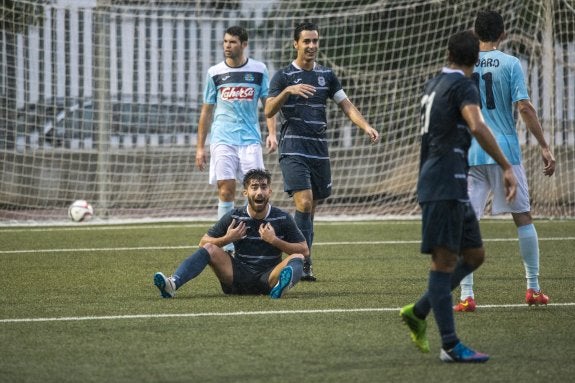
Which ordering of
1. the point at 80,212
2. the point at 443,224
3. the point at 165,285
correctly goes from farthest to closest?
the point at 80,212, the point at 165,285, the point at 443,224

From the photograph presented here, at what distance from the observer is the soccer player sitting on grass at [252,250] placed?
8.25 m

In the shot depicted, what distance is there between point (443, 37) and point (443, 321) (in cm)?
1212

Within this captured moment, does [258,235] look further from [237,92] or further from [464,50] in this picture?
[464,50]

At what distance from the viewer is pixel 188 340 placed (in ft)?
21.3

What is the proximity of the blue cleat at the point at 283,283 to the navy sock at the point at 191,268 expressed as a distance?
0.54 metres

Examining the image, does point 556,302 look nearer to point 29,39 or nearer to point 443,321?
point 443,321

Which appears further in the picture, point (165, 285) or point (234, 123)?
point (234, 123)

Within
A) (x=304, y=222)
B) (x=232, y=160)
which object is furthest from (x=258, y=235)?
(x=232, y=160)

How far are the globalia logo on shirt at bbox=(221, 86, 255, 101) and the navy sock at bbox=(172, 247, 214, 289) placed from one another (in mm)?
2808

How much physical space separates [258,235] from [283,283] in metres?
0.50

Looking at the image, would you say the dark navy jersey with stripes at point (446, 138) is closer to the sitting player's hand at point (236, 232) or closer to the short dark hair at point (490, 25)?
the short dark hair at point (490, 25)

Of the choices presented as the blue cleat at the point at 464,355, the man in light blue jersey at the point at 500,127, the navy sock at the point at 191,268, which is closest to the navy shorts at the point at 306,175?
the navy sock at the point at 191,268

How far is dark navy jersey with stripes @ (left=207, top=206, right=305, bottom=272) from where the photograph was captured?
8438 mm

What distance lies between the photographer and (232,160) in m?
10.8
